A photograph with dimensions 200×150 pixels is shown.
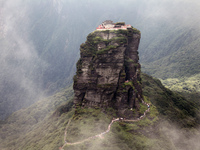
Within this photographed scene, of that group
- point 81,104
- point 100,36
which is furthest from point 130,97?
point 100,36

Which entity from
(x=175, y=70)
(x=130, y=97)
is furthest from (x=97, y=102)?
(x=175, y=70)

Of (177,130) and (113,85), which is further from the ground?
(113,85)

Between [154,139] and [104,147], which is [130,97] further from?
[104,147]

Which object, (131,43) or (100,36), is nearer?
(100,36)

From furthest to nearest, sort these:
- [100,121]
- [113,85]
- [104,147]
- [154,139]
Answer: [113,85] → [100,121] → [154,139] → [104,147]

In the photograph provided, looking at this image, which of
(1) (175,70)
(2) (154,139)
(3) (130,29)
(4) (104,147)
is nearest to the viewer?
(4) (104,147)

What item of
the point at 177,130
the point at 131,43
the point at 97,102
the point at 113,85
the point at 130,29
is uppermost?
the point at 130,29

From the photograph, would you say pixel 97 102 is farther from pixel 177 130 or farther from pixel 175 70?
pixel 175 70
